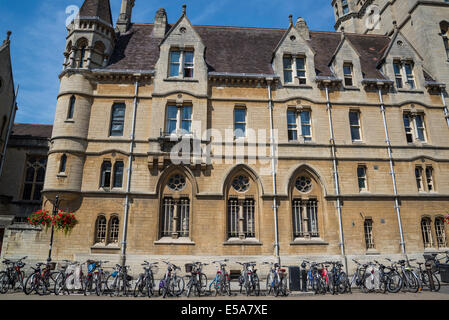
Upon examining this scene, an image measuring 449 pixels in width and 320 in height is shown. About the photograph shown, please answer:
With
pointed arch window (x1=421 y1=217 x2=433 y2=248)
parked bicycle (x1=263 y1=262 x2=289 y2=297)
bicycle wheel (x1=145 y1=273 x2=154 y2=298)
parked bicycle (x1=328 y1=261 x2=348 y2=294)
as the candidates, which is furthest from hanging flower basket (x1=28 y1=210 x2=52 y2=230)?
pointed arch window (x1=421 y1=217 x2=433 y2=248)

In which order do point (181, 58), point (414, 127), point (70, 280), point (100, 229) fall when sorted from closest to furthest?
point (70, 280) < point (100, 229) < point (181, 58) < point (414, 127)

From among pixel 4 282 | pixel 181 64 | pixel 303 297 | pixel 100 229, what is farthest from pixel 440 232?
pixel 4 282

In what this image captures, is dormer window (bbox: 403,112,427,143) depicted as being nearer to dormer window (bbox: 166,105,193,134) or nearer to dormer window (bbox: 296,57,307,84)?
dormer window (bbox: 296,57,307,84)

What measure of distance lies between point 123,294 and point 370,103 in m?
20.2

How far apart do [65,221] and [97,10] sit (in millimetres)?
15749

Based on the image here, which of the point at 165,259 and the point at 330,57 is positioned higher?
the point at 330,57

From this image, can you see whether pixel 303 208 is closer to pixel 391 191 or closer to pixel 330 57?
pixel 391 191

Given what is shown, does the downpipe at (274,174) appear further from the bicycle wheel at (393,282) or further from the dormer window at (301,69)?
the bicycle wheel at (393,282)

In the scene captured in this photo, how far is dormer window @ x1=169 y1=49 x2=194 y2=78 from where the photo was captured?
65.1 feet

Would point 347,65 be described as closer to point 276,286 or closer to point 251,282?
point 276,286

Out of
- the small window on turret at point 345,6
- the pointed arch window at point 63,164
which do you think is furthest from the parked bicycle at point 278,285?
the small window on turret at point 345,6

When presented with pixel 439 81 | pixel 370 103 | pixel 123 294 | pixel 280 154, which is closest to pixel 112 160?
pixel 123 294

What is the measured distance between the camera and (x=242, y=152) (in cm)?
1856

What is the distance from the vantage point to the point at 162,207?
58.0 ft
